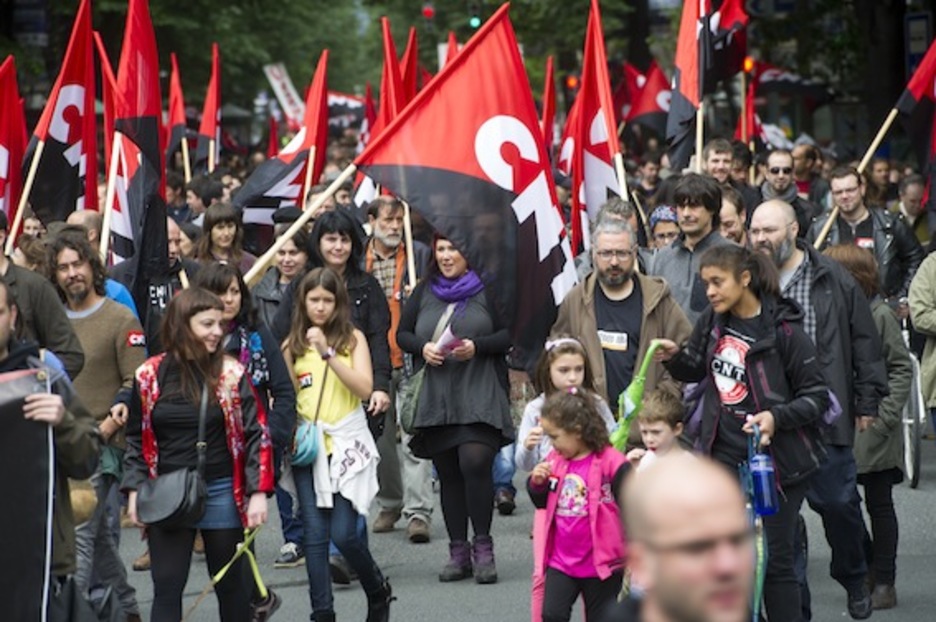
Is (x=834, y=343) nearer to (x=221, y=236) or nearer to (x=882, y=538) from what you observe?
(x=882, y=538)

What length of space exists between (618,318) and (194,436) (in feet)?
7.30

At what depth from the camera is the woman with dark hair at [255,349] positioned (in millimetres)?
7902

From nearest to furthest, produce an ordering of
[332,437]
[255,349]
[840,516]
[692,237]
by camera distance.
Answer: [255,349] < [840,516] < [332,437] < [692,237]

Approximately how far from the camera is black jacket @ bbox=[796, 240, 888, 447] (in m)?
8.21

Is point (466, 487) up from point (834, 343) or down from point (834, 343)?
down

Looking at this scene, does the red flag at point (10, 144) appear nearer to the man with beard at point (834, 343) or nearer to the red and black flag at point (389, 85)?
the red and black flag at point (389, 85)

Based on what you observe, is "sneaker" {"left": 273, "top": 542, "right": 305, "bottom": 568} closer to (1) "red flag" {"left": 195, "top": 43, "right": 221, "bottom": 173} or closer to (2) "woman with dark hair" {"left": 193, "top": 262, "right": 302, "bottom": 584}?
(2) "woman with dark hair" {"left": 193, "top": 262, "right": 302, "bottom": 584}

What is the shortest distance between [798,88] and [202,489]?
26.7m

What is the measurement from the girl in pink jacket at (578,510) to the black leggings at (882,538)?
7.07ft

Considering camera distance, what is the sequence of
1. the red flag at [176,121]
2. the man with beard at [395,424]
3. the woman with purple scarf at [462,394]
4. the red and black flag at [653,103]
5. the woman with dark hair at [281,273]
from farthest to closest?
the red and black flag at [653,103] → the red flag at [176,121] → the man with beard at [395,424] → the woman with dark hair at [281,273] → the woman with purple scarf at [462,394]

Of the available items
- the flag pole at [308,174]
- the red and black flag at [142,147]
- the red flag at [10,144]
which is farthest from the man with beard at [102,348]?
the flag pole at [308,174]

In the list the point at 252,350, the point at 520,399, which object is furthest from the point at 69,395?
the point at 520,399

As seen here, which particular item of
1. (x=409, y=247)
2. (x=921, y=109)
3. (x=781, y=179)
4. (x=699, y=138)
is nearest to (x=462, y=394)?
(x=409, y=247)

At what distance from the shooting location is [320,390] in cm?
869
